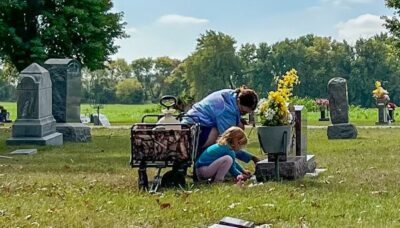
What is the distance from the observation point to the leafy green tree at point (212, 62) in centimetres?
7825

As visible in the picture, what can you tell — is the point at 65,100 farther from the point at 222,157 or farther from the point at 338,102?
the point at 222,157

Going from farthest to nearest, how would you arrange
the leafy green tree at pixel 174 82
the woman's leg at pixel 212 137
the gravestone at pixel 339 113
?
1. the leafy green tree at pixel 174 82
2. the gravestone at pixel 339 113
3. the woman's leg at pixel 212 137

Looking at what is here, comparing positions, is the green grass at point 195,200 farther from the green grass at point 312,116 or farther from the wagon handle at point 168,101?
the green grass at point 312,116

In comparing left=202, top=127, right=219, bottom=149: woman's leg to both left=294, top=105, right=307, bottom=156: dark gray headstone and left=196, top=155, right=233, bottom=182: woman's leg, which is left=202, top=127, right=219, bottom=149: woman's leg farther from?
left=294, top=105, right=307, bottom=156: dark gray headstone

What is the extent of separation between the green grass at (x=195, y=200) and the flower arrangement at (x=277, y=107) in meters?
0.80

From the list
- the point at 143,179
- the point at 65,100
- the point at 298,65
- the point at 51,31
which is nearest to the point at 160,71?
the point at 298,65

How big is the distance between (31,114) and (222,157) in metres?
10.6

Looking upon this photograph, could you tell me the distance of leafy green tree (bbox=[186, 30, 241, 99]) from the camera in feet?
257

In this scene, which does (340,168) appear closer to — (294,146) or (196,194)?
(294,146)

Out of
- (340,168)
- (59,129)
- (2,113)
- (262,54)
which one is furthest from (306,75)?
(340,168)

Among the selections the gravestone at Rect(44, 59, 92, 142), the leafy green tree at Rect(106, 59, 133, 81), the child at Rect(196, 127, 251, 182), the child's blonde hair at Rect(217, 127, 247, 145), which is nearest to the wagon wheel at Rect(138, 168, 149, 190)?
the child at Rect(196, 127, 251, 182)

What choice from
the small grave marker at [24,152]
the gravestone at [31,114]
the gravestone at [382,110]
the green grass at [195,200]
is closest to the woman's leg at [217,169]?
the green grass at [195,200]

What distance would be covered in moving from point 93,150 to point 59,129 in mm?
4050

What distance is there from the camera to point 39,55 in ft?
95.8
